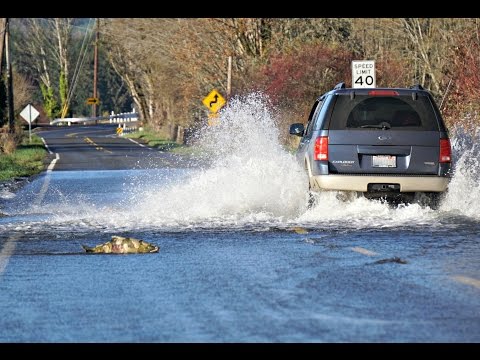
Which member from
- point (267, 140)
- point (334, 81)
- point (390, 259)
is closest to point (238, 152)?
point (267, 140)

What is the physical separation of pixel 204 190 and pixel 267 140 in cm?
181

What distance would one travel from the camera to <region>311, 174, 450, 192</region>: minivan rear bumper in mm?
17859

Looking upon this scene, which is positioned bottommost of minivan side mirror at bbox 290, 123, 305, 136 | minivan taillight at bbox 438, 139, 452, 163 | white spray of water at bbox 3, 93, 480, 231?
white spray of water at bbox 3, 93, 480, 231

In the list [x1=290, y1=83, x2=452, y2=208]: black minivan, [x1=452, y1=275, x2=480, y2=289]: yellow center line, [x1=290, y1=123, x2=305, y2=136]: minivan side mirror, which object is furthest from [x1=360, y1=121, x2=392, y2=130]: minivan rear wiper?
[x1=452, y1=275, x2=480, y2=289]: yellow center line

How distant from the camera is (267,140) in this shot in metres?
22.2

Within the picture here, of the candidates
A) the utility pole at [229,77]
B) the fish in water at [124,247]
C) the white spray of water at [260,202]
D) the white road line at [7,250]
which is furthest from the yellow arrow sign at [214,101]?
the fish in water at [124,247]

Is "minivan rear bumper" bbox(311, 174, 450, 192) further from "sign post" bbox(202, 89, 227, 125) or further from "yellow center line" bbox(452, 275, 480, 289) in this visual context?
"sign post" bbox(202, 89, 227, 125)

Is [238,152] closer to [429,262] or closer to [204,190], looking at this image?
[204,190]

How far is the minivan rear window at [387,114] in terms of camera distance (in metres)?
18.2

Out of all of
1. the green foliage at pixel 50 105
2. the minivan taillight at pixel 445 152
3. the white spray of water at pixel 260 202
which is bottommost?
the green foliage at pixel 50 105

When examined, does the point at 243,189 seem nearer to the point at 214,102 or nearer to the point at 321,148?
the point at 321,148

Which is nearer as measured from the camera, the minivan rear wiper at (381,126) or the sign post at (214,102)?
the minivan rear wiper at (381,126)

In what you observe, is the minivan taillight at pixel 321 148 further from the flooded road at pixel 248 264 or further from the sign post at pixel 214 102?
the sign post at pixel 214 102

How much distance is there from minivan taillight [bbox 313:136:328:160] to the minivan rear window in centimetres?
21
